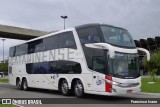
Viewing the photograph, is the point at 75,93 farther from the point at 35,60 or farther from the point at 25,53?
the point at 25,53

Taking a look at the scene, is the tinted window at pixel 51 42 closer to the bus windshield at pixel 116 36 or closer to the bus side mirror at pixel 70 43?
the bus side mirror at pixel 70 43

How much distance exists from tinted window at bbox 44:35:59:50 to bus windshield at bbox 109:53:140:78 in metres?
5.58

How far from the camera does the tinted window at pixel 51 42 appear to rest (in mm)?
21369

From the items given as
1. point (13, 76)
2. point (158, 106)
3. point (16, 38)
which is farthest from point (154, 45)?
point (158, 106)

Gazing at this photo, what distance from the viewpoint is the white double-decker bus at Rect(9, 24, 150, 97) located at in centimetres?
1662

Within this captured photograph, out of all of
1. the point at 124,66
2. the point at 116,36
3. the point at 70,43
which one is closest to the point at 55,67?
the point at 70,43

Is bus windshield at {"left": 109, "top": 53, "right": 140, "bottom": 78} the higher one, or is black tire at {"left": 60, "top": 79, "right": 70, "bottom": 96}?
bus windshield at {"left": 109, "top": 53, "right": 140, "bottom": 78}

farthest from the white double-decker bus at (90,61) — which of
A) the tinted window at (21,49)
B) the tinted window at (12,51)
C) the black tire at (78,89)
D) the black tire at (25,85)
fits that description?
the tinted window at (12,51)

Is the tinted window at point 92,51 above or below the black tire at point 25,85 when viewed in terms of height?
above

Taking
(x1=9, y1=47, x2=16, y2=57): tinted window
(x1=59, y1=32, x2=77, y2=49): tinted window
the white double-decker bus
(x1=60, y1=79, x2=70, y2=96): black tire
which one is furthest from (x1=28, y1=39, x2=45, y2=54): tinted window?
(x1=9, y1=47, x2=16, y2=57): tinted window

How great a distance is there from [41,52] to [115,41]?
25.1 feet

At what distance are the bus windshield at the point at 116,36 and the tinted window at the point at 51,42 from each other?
462cm

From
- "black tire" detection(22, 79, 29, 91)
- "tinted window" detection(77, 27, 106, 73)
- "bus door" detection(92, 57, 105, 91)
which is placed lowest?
"black tire" detection(22, 79, 29, 91)

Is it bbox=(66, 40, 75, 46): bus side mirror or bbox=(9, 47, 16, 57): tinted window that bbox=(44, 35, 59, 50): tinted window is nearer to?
→ bbox=(66, 40, 75, 46): bus side mirror
